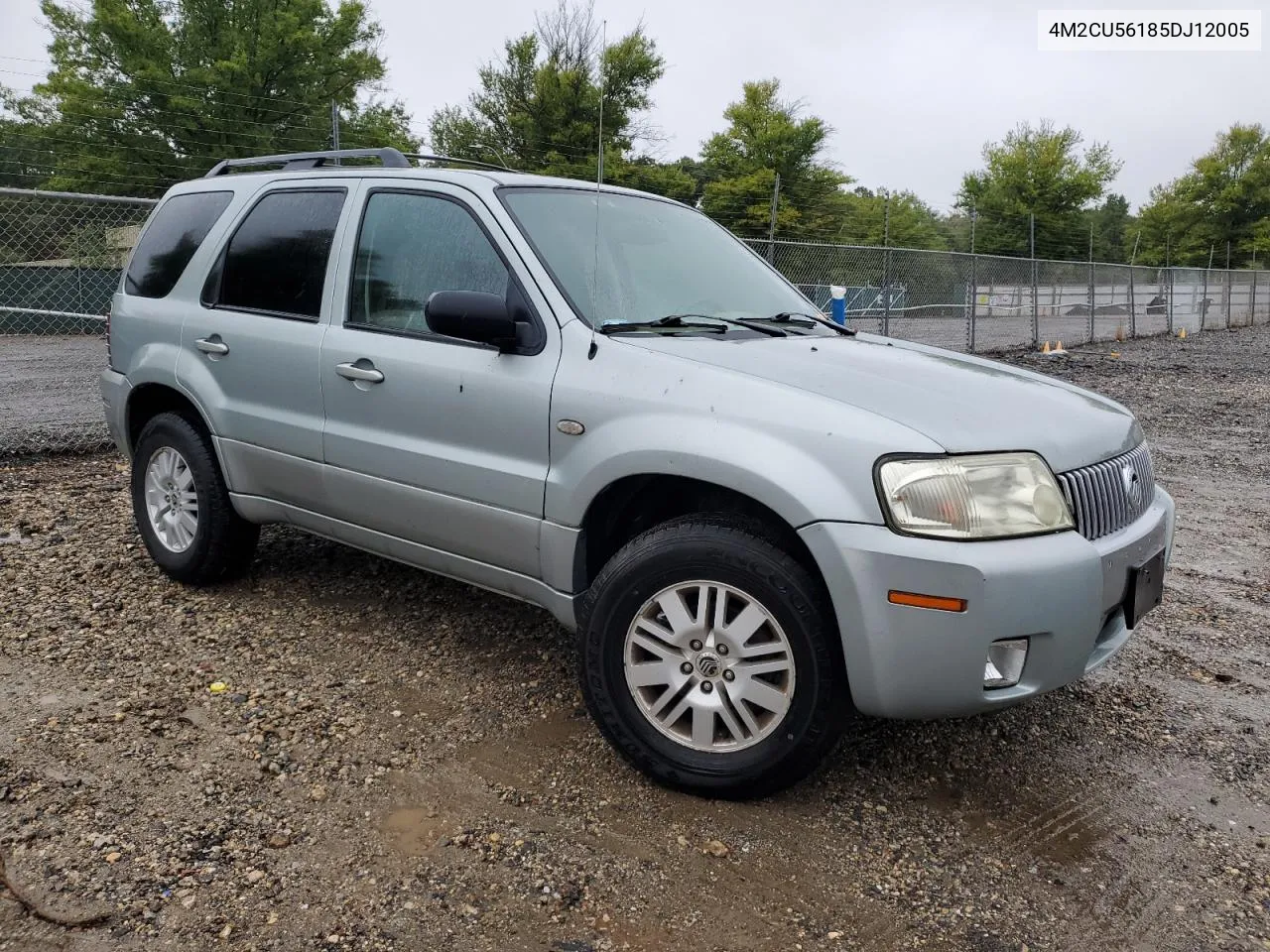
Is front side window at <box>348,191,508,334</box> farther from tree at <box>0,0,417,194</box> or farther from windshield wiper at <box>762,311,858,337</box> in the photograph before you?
tree at <box>0,0,417,194</box>

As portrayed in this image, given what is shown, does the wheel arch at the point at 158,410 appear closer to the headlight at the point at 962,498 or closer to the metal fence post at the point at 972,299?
the headlight at the point at 962,498

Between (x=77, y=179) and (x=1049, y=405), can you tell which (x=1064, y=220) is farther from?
(x=1049, y=405)

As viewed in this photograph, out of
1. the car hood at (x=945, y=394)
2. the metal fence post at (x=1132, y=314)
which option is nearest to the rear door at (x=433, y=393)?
the car hood at (x=945, y=394)

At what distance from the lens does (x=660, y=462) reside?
311 centimetres

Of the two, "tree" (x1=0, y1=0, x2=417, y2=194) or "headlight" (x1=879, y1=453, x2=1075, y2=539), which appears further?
"tree" (x1=0, y1=0, x2=417, y2=194)

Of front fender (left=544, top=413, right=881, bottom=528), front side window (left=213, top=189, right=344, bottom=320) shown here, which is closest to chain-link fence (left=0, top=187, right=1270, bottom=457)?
front side window (left=213, top=189, right=344, bottom=320)

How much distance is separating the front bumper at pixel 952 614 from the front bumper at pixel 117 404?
11.8 feet

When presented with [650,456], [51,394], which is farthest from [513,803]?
[51,394]

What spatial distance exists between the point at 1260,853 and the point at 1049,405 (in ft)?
4.52

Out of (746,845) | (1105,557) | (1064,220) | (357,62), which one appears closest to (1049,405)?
(1105,557)

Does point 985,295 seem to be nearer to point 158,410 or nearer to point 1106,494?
point 158,410

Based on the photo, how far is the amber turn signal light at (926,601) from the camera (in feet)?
8.90

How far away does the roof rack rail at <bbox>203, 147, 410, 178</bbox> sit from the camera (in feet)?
A: 14.4

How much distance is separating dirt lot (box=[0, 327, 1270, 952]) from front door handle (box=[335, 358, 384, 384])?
1.10m
